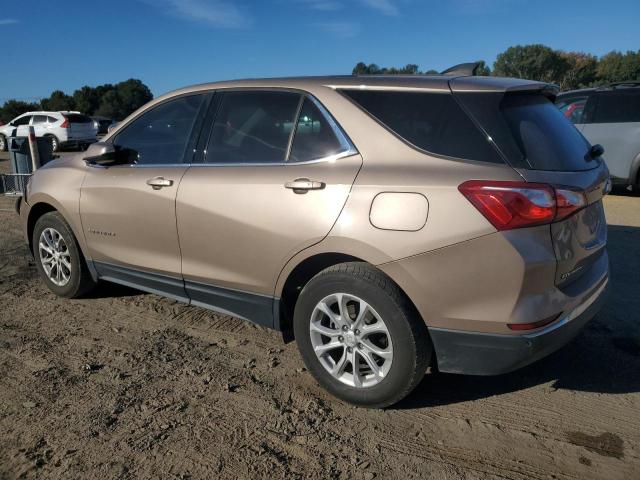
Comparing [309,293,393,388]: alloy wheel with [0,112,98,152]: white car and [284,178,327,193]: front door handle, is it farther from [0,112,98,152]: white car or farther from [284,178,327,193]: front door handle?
[0,112,98,152]: white car

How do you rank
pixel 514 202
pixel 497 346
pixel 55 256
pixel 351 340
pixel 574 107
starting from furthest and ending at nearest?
pixel 574 107 → pixel 55 256 → pixel 351 340 → pixel 497 346 → pixel 514 202

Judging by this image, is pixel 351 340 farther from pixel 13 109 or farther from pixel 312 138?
pixel 13 109

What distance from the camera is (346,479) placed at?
2506 millimetres

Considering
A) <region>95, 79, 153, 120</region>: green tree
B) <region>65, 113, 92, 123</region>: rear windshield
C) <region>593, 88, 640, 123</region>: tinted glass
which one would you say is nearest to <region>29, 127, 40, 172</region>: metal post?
<region>593, 88, 640, 123</region>: tinted glass

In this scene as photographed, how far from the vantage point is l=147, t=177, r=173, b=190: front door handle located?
3.77m

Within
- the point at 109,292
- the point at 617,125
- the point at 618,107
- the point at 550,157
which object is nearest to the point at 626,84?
the point at 618,107

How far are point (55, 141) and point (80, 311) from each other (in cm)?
1933

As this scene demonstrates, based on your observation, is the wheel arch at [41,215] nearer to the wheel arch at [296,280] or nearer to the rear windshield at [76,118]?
the wheel arch at [296,280]

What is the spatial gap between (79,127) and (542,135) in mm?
21983

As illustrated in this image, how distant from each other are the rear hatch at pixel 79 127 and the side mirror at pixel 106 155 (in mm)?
19079

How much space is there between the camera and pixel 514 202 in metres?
2.55

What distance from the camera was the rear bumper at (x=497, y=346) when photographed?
104 inches

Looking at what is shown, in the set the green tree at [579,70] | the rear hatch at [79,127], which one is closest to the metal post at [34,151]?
the rear hatch at [79,127]

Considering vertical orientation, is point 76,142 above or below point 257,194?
below
